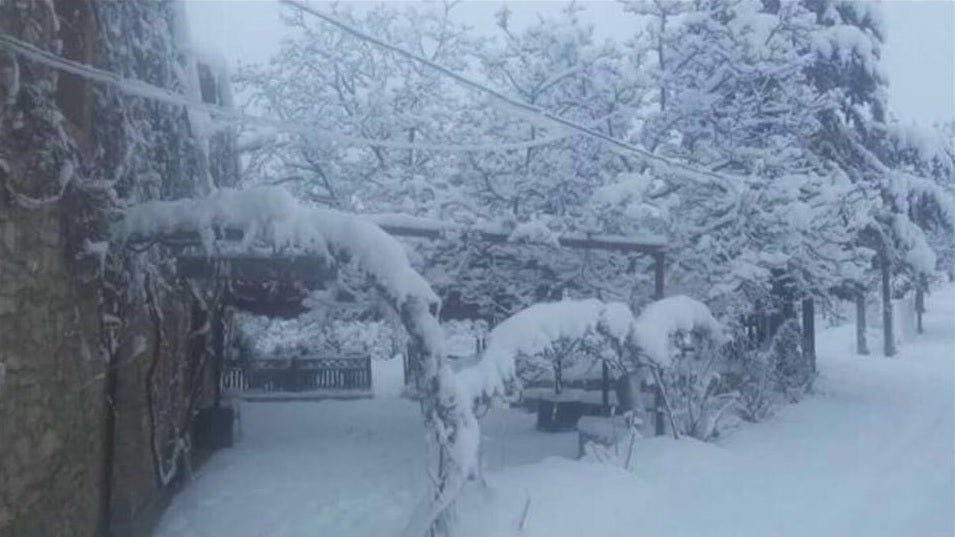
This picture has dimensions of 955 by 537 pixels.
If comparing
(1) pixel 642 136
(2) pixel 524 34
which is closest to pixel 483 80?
(2) pixel 524 34

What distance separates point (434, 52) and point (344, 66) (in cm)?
133

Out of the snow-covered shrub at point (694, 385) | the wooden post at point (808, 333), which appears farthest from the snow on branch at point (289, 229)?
the wooden post at point (808, 333)

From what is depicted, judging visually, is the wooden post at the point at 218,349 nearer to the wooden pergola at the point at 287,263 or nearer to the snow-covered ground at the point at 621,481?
the wooden pergola at the point at 287,263

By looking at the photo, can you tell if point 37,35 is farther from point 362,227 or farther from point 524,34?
point 524,34

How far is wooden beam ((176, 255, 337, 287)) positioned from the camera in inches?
237

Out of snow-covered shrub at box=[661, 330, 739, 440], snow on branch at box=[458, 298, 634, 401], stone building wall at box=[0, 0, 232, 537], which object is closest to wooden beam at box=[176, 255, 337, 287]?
stone building wall at box=[0, 0, 232, 537]

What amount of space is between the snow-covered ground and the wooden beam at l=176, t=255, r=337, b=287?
1.76 meters

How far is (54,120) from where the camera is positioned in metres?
4.64

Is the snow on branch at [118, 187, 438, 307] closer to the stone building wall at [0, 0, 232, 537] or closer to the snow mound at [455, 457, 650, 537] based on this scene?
the stone building wall at [0, 0, 232, 537]

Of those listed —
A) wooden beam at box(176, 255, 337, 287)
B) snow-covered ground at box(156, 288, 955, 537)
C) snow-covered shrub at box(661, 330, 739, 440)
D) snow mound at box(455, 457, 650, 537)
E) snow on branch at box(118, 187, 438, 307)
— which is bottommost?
snow-covered ground at box(156, 288, 955, 537)

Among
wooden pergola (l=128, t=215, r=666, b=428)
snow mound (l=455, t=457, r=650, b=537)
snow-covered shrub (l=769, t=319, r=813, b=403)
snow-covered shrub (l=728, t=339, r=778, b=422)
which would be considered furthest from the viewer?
snow-covered shrub (l=769, t=319, r=813, b=403)

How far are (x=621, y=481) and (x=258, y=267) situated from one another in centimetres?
296

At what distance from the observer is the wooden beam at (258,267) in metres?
6.02

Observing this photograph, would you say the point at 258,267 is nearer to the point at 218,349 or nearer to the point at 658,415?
the point at 658,415
